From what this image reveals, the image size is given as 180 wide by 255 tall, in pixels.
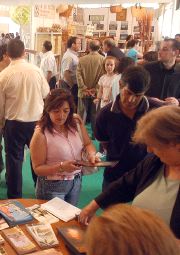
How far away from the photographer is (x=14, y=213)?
203 centimetres

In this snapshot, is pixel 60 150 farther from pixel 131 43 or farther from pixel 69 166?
pixel 131 43

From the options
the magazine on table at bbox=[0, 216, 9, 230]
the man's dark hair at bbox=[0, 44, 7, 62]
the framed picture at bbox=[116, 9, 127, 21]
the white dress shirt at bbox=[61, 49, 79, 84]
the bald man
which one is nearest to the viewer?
the magazine on table at bbox=[0, 216, 9, 230]

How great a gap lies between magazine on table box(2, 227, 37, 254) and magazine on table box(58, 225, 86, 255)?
6.0 inches

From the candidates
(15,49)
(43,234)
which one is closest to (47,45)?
(15,49)

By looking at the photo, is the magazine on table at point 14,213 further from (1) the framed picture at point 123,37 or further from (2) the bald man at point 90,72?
(1) the framed picture at point 123,37

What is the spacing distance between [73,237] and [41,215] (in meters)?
0.35

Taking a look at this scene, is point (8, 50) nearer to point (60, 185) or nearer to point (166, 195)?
point (60, 185)

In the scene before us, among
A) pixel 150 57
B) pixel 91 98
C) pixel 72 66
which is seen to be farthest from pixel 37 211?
pixel 72 66

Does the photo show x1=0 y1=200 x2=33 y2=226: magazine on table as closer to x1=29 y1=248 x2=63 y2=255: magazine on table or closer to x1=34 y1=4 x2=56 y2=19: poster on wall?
x1=29 y1=248 x2=63 y2=255: magazine on table

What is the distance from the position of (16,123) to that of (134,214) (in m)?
2.81

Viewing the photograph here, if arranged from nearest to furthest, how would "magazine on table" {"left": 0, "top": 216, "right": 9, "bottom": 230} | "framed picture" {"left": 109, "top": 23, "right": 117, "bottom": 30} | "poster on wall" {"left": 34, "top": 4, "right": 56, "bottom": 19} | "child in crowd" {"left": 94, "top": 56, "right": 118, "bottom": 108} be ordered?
"magazine on table" {"left": 0, "top": 216, "right": 9, "bottom": 230}, "child in crowd" {"left": 94, "top": 56, "right": 118, "bottom": 108}, "poster on wall" {"left": 34, "top": 4, "right": 56, "bottom": 19}, "framed picture" {"left": 109, "top": 23, "right": 117, "bottom": 30}

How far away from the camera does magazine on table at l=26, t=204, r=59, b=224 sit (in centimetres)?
200

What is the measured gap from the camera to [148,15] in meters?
9.78

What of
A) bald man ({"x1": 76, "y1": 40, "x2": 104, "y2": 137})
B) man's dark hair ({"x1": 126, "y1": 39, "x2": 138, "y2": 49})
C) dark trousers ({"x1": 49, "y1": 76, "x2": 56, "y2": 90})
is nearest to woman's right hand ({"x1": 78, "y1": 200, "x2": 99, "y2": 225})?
bald man ({"x1": 76, "y1": 40, "x2": 104, "y2": 137})
